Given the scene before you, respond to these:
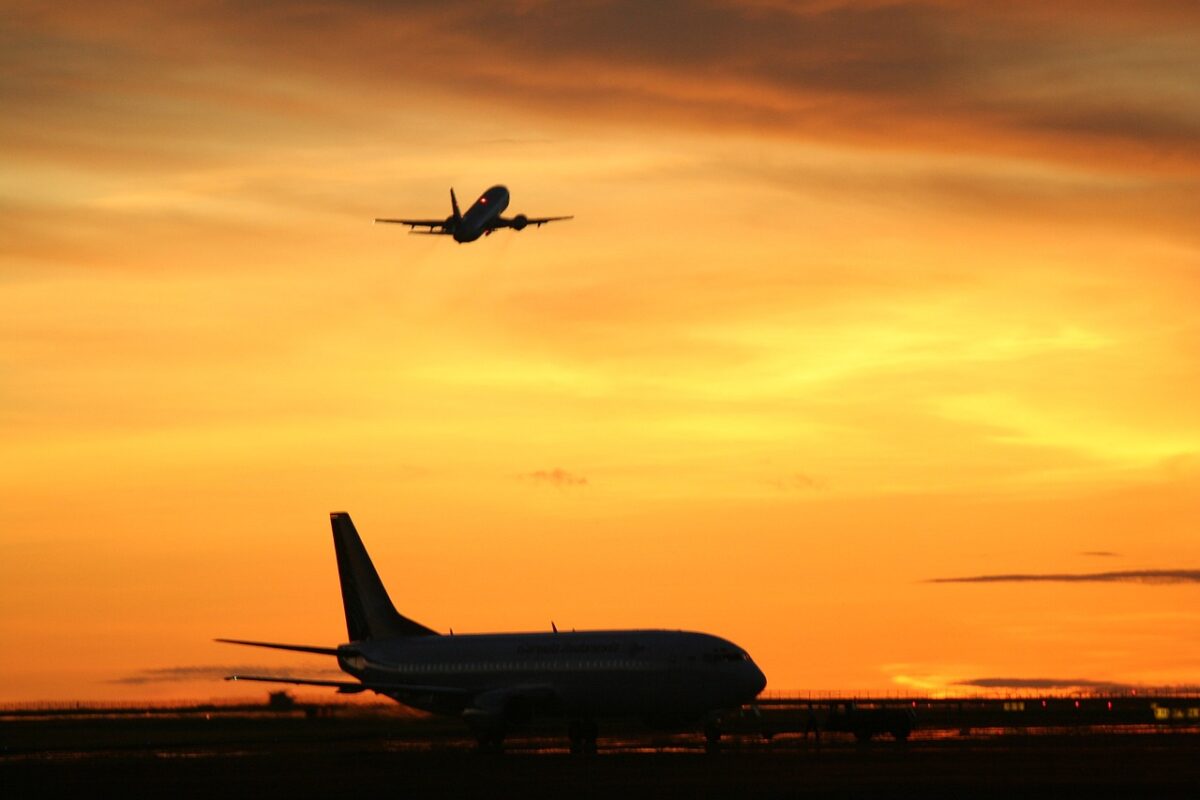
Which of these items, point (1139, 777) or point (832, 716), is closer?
point (1139, 777)

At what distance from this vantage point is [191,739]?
86.2 metres

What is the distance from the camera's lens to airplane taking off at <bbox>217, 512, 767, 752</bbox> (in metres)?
74.2

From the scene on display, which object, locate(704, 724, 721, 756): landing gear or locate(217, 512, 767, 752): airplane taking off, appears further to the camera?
locate(217, 512, 767, 752): airplane taking off

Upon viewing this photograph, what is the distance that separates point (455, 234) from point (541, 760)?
45.6 metres

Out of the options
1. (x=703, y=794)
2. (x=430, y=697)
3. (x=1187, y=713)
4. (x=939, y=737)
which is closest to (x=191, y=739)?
(x=430, y=697)

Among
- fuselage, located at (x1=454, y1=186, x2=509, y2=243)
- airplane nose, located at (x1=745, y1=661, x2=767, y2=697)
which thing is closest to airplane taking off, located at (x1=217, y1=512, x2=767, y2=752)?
airplane nose, located at (x1=745, y1=661, x2=767, y2=697)

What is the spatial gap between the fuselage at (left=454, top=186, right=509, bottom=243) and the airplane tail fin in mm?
18300

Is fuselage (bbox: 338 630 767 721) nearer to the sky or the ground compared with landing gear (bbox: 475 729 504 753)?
nearer to the sky

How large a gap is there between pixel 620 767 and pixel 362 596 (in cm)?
3858

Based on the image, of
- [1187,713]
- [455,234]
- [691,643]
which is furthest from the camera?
[1187,713]

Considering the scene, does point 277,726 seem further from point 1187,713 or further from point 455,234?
point 1187,713

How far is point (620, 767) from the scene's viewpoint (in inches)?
2227

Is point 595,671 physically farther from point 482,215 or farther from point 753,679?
point 482,215

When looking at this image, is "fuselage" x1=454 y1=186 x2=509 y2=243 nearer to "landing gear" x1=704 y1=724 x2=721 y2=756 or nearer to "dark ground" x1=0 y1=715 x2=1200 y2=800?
"dark ground" x1=0 y1=715 x2=1200 y2=800
